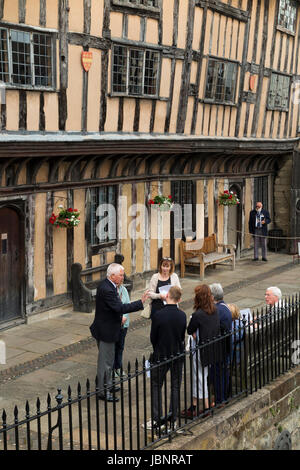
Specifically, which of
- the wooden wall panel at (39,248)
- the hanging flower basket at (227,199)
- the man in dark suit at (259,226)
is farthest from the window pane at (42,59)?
the man in dark suit at (259,226)

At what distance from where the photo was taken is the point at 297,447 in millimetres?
8375

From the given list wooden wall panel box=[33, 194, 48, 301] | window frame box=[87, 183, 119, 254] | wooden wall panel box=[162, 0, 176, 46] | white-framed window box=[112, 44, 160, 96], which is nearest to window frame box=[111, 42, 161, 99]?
white-framed window box=[112, 44, 160, 96]

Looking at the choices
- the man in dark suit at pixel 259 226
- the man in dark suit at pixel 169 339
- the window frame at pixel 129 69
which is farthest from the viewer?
the man in dark suit at pixel 259 226

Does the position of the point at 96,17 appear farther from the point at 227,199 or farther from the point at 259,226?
the point at 259,226

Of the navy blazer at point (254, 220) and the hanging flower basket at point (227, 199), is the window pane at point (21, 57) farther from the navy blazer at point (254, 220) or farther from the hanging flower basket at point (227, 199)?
the navy blazer at point (254, 220)

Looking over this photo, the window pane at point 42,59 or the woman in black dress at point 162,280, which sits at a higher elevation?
the window pane at point 42,59

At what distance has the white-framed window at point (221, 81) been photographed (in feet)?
52.2

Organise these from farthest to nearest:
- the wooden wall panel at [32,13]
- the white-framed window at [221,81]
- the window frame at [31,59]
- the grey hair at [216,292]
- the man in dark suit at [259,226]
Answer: the man in dark suit at [259,226] < the white-framed window at [221,81] < the wooden wall panel at [32,13] < the window frame at [31,59] < the grey hair at [216,292]

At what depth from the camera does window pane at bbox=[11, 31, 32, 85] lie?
10688 millimetres

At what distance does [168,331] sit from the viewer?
6602mm

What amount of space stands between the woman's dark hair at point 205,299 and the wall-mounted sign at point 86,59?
6.45 m

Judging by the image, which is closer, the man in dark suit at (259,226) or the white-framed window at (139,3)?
the white-framed window at (139,3)
